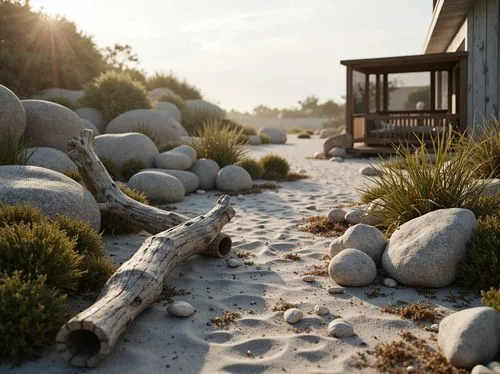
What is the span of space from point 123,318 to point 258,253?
222 cm

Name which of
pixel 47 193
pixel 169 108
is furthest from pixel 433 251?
pixel 169 108

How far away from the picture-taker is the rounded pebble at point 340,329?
10.9 ft

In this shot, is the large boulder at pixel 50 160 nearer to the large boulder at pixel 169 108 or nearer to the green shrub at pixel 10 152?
the green shrub at pixel 10 152

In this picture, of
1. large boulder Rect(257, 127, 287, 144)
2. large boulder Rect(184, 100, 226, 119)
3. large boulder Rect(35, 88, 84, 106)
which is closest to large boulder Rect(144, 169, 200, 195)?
large boulder Rect(35, 88, 84, 106)

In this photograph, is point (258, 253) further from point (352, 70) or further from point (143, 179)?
point (352, 70)

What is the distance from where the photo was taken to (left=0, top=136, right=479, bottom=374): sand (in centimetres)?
299

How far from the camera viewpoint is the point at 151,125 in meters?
13.7

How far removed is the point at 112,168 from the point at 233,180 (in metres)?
2.09

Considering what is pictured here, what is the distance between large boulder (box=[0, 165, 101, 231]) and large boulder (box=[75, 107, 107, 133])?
10379 millimetres

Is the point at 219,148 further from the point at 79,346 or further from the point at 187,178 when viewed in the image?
the point at 79,346

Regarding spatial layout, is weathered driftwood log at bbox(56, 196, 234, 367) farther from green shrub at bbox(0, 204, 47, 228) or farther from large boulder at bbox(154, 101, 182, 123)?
large boulder at bbox(154, 101, 182, 123)

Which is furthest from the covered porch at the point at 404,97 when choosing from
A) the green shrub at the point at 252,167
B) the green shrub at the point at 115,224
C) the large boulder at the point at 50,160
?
the green shrub at the point at 115,224

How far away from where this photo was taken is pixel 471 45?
11781 millimetres

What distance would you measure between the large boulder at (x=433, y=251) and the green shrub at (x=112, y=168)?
573 cm
